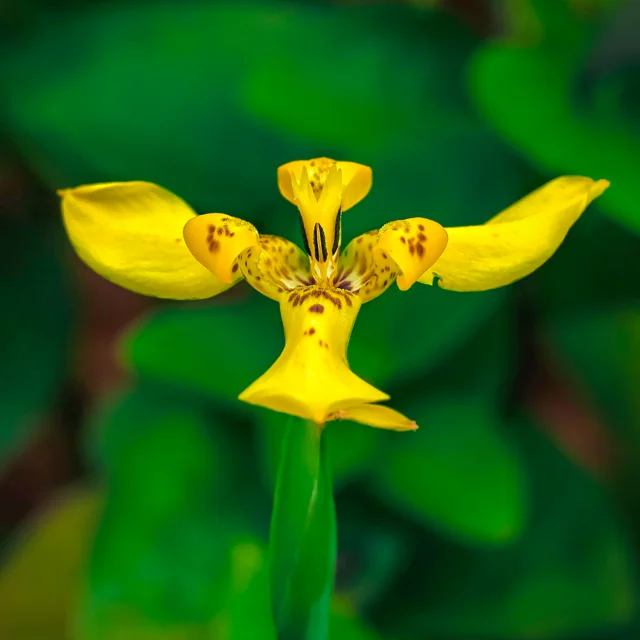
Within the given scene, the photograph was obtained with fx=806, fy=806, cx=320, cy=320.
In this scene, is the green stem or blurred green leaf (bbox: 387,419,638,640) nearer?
the green stem

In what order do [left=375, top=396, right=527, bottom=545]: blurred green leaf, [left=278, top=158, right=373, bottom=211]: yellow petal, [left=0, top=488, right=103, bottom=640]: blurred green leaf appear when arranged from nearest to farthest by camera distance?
[left=278, top=158, right=373, bottom=211]: yellow petal < [left=375, top=396, right=527, bottom=545]: blurred green leaf < [left=0, top=488, right=103, bottom=640]: blurred green leaf

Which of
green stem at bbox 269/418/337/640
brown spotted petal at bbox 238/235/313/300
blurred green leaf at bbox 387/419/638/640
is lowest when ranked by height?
blurred green leaf at bbox 387/419/638/640

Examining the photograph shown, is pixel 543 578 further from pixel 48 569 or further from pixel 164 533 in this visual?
pixel 48 569

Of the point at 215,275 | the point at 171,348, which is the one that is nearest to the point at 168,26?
the point at 171,348

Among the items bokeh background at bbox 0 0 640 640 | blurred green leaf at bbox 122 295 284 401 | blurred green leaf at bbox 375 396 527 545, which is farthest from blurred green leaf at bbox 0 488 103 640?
blurred green leaf at bbox 375 396 527 545

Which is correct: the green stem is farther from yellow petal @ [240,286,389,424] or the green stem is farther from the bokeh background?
the bokeh background

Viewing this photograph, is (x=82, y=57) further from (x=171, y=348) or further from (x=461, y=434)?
(x=461, y=434)

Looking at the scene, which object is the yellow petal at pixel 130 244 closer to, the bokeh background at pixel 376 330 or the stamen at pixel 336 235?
the stamen at pixel 336 235

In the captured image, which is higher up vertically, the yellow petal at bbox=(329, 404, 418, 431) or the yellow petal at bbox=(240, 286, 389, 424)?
the yellow petal at bbox=(240, 286, 389, 424)

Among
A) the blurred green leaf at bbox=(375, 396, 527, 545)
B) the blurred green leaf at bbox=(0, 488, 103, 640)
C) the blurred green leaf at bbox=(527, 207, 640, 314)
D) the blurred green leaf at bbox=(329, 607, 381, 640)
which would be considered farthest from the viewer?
the blurred green leaf at bbox=(0, 488, 103, 640)
